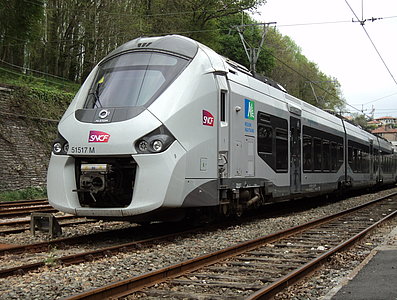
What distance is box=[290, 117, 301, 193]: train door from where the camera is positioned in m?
13.3

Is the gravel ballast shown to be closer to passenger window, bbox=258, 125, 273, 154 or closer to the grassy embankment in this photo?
passenger window, bbox=258, 125, 273, 154

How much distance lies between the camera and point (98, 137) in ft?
26.4

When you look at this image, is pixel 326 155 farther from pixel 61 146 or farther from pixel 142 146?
pixel 61 146

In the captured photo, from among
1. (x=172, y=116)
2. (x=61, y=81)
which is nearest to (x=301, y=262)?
(x=172, y=116)

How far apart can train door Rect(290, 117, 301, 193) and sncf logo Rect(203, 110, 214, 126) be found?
481cm

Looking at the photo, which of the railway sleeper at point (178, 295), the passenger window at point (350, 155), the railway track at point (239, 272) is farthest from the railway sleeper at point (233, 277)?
the passenger window at point (350, 155)

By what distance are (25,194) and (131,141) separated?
46.5 ft

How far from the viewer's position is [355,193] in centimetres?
2644

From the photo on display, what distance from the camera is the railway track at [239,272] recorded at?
5.21m

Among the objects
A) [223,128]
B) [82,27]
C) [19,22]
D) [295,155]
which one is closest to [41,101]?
[19,22]

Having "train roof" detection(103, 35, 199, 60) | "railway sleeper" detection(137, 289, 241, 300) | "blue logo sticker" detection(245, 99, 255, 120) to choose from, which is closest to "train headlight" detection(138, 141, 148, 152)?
"train roof" detection(103, 35, 199, 60)

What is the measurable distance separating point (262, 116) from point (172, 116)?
3699 mm

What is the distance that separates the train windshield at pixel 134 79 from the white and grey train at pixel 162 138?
2 centimetres

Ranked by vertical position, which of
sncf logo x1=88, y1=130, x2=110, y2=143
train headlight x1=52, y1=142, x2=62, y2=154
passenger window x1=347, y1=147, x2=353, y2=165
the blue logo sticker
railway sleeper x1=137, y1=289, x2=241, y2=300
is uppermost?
the blue logo sticker
